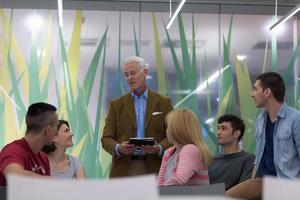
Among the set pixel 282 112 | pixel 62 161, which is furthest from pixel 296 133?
pixel 62 161

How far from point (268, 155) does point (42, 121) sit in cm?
176

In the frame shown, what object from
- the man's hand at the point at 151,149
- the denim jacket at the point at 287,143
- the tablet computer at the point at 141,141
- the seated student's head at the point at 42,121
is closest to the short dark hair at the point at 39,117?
the seated student's head at the point at 42,121

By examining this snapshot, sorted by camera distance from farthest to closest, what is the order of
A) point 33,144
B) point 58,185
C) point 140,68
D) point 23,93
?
point 23,93 → point 140,68 → point 33,144 → point 58,185

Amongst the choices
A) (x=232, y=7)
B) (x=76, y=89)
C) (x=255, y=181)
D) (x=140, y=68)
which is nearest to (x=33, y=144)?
(x=140, y=68)

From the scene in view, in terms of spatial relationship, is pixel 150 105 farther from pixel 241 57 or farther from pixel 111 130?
pixel 241 57

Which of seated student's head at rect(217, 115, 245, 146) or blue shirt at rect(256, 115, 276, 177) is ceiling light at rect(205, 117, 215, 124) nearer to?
seated student's head at rect(217, 115, 245, 146)

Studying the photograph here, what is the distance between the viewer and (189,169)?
2.94 m

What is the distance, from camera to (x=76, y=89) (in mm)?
7105

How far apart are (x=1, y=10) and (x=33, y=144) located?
4.83 meters

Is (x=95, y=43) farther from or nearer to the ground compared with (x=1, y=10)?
nearer to the ground

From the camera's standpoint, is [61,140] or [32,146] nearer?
[32,146]

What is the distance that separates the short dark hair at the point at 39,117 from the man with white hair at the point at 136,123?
874 mm

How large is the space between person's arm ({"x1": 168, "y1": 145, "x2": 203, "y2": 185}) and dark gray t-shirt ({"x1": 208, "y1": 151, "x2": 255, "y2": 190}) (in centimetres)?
132

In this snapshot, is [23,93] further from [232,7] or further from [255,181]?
[255,181]
